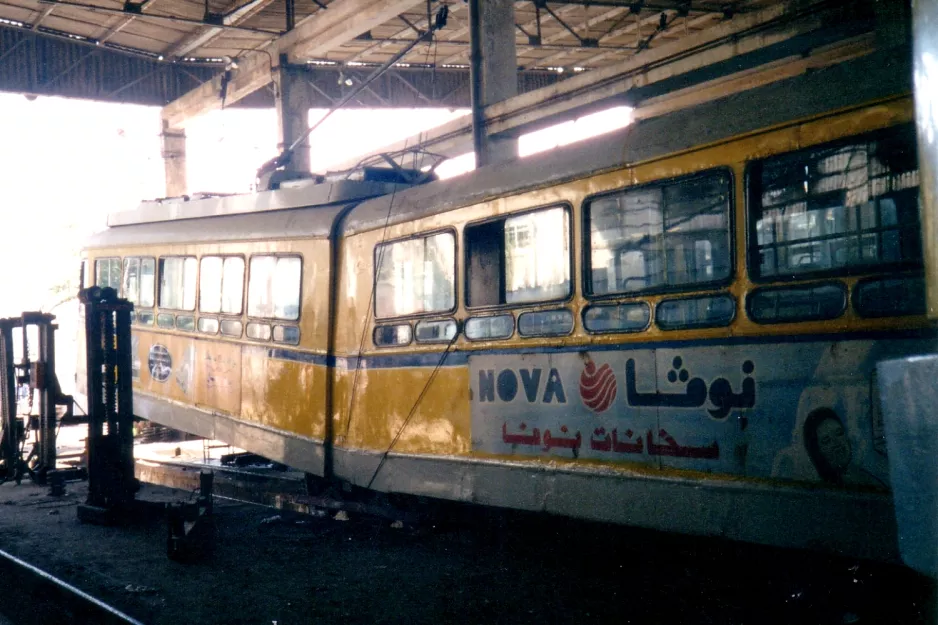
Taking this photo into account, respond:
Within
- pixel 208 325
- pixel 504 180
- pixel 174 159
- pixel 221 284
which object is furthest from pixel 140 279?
pixel 174 159

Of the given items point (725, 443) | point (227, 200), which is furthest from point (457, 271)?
point (227, 200)

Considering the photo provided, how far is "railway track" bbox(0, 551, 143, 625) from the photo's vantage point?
4941 mm

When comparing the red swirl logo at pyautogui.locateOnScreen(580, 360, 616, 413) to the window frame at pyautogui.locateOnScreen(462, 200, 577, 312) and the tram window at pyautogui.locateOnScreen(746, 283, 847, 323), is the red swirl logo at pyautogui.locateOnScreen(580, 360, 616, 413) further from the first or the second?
the tram window at pyautogui.locateOnScreen(746, 283, 847, 323)

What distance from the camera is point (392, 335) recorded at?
22.8 ft

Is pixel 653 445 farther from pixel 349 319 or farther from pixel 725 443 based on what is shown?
pixel 349 319

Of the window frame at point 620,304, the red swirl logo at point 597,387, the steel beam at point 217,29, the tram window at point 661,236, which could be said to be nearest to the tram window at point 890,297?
the tram window at point 661,236

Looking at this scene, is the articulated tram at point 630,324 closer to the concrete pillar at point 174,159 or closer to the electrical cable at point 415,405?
the electrical cable at point 415,405

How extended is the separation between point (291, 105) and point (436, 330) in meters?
10.8

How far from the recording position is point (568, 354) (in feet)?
17.9

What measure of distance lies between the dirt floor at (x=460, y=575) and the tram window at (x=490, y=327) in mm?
1474

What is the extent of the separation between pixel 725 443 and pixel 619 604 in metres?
1.20

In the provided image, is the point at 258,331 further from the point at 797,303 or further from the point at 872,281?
the point at 872,281

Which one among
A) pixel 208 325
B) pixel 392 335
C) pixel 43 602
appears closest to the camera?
pixel 43 602

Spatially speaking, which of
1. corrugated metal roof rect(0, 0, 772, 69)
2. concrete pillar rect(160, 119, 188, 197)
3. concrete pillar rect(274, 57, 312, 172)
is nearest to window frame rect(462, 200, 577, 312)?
corrugated metal roof rect(0, 0, 772, 69)
